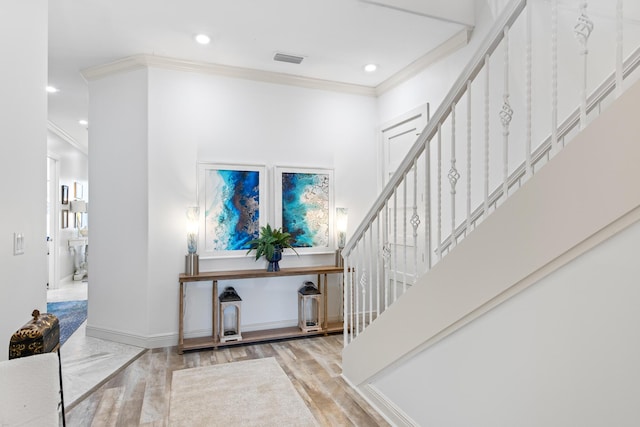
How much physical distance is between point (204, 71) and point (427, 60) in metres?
2.28

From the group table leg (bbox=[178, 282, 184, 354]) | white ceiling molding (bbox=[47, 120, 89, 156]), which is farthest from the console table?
white ceiling molding (bbox=[47, 120, 89, 156])

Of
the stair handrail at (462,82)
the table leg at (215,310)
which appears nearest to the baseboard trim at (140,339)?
the table leg at (215,310)

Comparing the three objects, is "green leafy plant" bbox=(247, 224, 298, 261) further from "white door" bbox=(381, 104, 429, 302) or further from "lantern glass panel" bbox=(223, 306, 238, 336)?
"white door" bbox=(381, 104, 429, 302)

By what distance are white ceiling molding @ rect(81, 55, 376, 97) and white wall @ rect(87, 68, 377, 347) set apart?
61 mm

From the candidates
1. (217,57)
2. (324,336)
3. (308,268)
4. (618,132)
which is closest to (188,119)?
(217,57)

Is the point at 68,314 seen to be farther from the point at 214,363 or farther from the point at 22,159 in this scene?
the point at 22,159

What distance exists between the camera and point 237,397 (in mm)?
2619

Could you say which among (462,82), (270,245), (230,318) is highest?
(462,82)

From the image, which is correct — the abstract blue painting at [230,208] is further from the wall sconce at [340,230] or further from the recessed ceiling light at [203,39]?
the recessed ceiling light at [203,39]

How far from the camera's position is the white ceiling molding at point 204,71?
361 centimetres

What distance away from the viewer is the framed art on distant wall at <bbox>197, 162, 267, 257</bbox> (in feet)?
12.5

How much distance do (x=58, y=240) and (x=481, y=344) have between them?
24.4 ft

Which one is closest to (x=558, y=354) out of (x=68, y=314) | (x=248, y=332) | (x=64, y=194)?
(x=248, y=332)

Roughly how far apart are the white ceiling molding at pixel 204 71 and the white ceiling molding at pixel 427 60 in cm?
40
